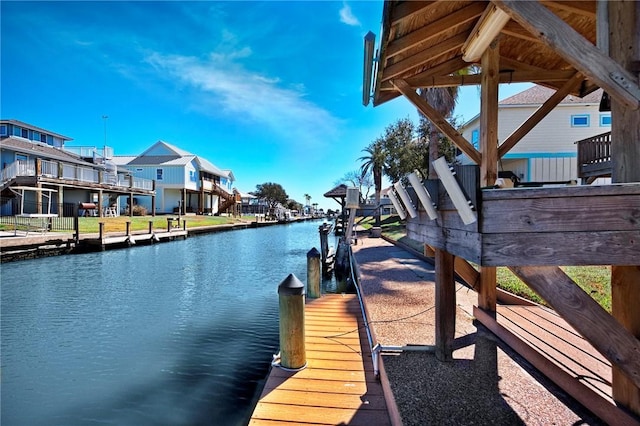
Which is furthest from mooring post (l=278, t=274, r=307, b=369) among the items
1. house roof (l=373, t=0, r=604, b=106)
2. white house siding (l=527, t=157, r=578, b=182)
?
white house siding (l=527, t=157, r=578, b=182)

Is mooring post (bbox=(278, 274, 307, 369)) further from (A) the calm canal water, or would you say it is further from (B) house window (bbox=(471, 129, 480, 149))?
(B) house window (bbox=(471, 129, 480, 149))

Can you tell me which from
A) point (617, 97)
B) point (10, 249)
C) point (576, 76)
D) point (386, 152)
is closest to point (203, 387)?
point (617, 97)

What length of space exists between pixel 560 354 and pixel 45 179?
26963mm

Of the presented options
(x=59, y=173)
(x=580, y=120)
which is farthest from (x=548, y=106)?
(x=59, y=173)

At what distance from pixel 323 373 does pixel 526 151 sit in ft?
59.4

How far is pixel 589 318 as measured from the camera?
1.67m

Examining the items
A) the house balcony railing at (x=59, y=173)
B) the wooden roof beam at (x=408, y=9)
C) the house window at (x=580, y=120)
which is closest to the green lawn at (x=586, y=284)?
the wooden roof beam at (x=408, y=9)

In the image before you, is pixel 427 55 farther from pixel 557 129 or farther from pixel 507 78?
pixel 557 129

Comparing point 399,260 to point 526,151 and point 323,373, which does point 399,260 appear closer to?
point 323,373

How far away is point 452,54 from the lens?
403 centimetres

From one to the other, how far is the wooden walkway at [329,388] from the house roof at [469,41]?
3411 mm

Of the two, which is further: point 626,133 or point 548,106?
point 548,106

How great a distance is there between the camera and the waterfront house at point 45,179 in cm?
2073

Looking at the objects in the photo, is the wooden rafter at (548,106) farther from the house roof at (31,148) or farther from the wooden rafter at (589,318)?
the house roof at (31,148)
